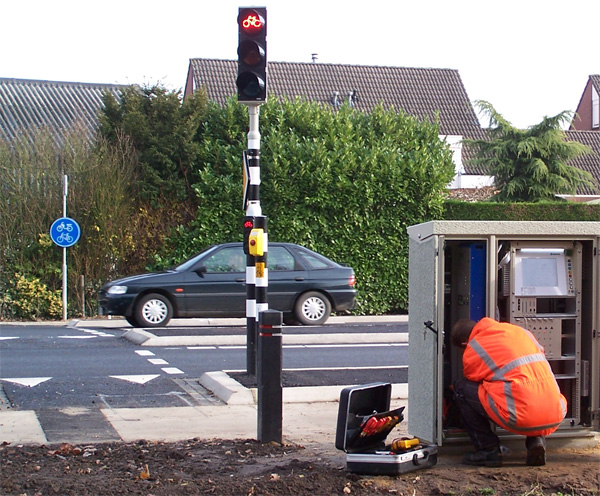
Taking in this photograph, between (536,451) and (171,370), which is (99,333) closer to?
(171,370)

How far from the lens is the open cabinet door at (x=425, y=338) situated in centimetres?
597

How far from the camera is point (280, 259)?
17.4m

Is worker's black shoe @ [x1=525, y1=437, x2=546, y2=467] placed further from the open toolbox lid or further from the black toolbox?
the open toolbox lid

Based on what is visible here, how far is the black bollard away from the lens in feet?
22.2

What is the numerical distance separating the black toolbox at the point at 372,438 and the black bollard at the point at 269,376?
0.89 metres

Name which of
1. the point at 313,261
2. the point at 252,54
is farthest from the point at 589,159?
the point at 252,54

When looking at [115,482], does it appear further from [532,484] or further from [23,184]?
[23,184]

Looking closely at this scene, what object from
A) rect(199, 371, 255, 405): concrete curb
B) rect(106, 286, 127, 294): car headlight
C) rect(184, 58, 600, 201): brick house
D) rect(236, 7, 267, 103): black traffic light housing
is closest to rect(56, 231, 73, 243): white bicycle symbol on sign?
rect(106, 286, 127, 294): car headlight

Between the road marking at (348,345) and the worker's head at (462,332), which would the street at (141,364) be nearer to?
the road marking at (348,345)

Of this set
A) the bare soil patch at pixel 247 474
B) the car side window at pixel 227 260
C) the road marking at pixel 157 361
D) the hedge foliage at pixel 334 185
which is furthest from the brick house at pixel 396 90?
the bare soil patch at pixel 247 474


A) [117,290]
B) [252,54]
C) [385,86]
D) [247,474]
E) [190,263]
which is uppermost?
[385,86]

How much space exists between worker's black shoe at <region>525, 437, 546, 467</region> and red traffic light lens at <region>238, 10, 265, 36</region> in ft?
17.0

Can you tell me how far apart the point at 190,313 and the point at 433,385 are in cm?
1114

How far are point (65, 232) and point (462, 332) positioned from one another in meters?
14.1
